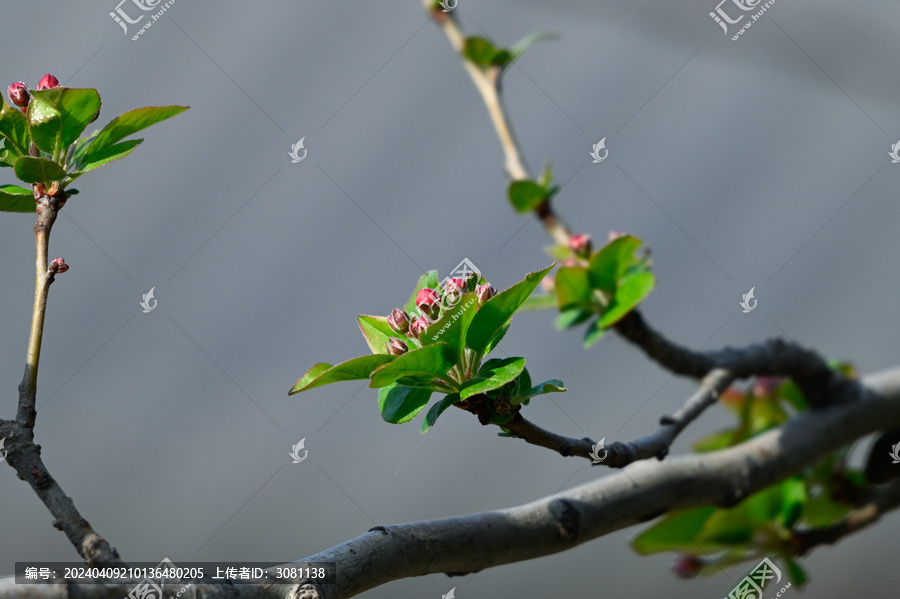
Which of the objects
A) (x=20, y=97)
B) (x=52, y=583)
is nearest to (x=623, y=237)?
(x=52, y=583)

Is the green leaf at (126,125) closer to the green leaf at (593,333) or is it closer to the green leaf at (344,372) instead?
the green leaf at (344,372)

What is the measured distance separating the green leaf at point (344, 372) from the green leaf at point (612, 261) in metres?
0.22

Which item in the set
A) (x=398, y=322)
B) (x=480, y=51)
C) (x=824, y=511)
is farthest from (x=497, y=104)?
(x=824, y=511)

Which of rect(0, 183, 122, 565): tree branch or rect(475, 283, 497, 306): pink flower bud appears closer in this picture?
rect(0, 183, 122, 565): tree branch

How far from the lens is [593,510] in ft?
2.33

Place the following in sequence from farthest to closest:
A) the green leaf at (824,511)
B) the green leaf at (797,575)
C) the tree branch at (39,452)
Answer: the green leaf at (824,511) → the green leaf at (797,575) → the tree branch at (39,452)

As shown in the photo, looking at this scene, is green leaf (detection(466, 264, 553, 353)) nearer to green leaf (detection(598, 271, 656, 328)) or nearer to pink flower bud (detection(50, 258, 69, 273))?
green leaf (detection(598, 271, 656, 328))

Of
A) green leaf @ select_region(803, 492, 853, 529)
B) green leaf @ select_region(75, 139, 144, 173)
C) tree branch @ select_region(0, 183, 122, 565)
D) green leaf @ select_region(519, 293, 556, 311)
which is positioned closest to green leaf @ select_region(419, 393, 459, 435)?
green leaf @ select_region(519, 293, 556, 311)

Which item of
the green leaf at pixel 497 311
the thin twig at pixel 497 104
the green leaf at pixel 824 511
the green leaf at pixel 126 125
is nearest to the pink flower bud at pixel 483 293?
the green leaf at pixel 497 311

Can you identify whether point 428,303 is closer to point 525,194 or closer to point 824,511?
point 525,194

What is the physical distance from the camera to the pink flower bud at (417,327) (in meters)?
0.71

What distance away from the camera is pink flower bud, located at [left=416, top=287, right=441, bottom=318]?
2.37 ft

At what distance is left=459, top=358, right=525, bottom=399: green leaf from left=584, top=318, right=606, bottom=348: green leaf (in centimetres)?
6

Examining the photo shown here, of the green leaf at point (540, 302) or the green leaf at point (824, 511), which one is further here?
the green leaf at point (824, 511)
